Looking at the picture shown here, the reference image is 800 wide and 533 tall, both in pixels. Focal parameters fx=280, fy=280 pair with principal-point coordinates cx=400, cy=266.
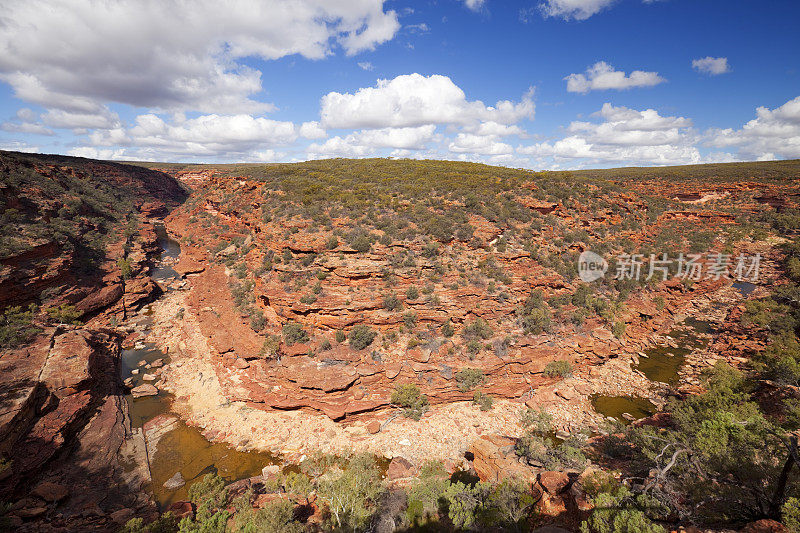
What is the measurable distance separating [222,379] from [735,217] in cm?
6023

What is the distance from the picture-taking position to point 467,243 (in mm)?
21375

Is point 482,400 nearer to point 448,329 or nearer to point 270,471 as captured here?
point 448,329

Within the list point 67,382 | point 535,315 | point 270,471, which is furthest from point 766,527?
point 67,382

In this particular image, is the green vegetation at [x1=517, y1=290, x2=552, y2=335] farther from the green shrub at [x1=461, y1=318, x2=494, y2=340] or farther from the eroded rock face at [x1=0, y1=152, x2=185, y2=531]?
the eroded rock face at [x1=0, y1=152, x2=185, y2=531]

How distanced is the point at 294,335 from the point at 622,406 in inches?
778

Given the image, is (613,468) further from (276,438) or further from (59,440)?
(59,440)

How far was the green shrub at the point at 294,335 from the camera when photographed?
16812 millimetres

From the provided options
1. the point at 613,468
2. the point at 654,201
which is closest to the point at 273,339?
the point at 613,468

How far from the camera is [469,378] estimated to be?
1577 centimetres

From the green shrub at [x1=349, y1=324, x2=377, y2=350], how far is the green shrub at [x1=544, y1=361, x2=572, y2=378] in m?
10.9
